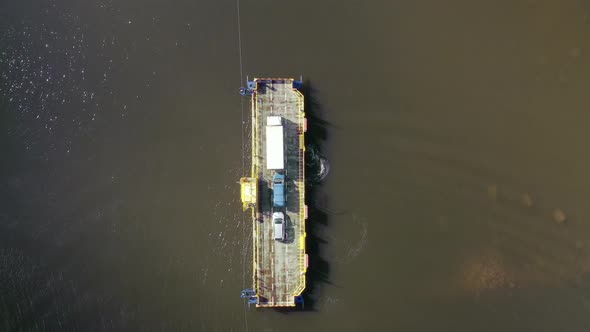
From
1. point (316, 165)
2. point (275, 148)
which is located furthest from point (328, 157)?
point (275, 148)

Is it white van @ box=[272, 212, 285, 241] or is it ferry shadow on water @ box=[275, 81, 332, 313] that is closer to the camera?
white van @ box=[272, 212, 285, 241]

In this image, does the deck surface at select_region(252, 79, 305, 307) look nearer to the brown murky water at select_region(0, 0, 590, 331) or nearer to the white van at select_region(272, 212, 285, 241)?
the white van at select_region(272, 212, 285, 241)

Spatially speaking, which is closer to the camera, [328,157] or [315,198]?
[328,157]

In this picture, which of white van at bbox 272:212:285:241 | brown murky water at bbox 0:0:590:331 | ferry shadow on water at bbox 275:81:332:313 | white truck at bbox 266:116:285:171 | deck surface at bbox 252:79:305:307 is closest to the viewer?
white truck at bbox 266:116:285:171

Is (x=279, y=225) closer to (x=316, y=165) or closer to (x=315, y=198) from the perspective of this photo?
(x=315, y=198)

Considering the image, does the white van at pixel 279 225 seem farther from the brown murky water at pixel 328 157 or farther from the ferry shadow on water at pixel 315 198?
the brown murky water at pixel 328 157

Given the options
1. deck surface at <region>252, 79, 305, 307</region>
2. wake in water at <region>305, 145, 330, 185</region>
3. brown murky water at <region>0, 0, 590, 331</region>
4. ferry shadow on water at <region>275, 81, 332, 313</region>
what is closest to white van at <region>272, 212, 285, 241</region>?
deck surface at <region>252, 79, 305, 307</region>
